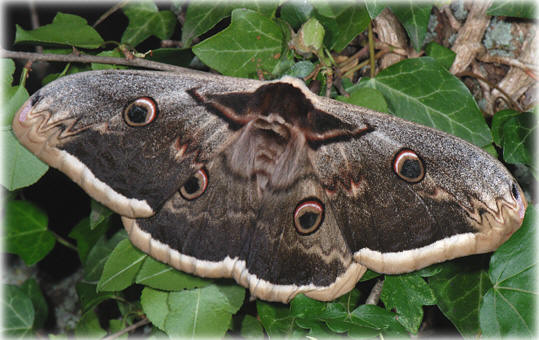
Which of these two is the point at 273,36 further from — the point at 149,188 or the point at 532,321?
the point at 532,321

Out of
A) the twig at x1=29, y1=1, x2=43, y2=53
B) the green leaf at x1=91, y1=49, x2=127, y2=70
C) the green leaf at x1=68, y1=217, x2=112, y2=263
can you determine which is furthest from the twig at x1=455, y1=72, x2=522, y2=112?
the twig at x1=29, y1=1, x2=43, y2=53

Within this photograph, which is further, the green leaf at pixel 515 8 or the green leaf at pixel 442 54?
the green leaf at pixel 442 54

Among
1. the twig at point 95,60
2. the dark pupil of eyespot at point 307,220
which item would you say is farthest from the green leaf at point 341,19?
the dark pupil of eyespot at point 307,220

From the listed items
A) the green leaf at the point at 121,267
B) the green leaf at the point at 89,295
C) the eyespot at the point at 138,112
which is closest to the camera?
the eyespot at the point at 138,112

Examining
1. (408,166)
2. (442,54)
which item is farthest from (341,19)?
(408,166)

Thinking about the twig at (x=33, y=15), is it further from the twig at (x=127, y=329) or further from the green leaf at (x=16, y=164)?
the twig at (x=127, y=329)

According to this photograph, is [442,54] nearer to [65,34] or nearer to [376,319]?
[376,319]

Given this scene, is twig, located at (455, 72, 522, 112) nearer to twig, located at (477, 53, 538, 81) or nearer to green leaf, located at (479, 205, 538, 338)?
twig, located at (477, 53, 538, 81)
